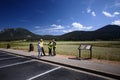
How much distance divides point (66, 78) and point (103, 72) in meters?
2.18

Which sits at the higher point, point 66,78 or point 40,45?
point 40,45

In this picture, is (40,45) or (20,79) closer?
(20,79)

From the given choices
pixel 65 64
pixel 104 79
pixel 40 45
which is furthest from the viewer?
pixel 40 45

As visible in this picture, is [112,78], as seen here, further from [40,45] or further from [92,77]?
[40,45]

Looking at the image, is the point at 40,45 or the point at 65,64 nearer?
the point at 65,64

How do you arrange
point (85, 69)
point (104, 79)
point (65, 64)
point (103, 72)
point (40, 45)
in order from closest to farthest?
point (104, 79)
point (103, 72)
point (85, 69)
point (65, 64)
point (40, 45)

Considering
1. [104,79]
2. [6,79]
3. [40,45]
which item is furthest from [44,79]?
[40,45]

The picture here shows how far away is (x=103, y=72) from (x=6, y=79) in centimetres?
527

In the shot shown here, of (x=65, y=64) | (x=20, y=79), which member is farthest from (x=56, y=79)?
(x=65, y=64)

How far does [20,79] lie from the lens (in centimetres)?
774

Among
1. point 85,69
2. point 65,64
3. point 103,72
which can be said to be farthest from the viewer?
point 65,64

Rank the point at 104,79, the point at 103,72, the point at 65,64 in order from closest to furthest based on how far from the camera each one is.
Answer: the point at 104,79, the point at 103,72, the point at 65,64

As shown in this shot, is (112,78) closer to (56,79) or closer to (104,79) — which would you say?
(104,79)

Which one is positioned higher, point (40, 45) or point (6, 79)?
point (40, 45)
